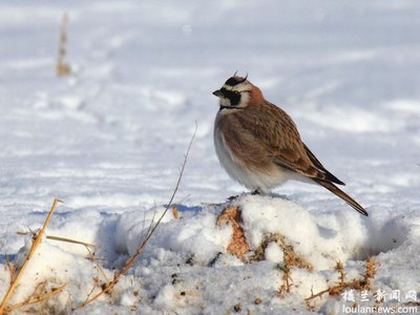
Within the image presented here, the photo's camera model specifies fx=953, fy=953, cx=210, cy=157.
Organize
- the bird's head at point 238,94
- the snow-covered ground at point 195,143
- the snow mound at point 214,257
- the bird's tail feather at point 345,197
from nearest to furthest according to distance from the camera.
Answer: the snow mound at point 214,257, the snow-covered ground at point 195,143, the bird's tail feather at point 345,197, the bird's head at point 238,94

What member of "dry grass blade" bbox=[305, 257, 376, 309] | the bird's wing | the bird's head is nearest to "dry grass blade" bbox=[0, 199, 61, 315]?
"dry grass blade" bbox=[305, 257, 376, 309]

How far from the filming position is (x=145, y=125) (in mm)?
10062

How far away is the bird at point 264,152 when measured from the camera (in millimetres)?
5789

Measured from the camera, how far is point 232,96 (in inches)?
245

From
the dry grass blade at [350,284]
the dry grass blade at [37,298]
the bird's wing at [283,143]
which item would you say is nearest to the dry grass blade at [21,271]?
the dry grass blade at [37,298]

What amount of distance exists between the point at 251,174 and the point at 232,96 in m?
0.65

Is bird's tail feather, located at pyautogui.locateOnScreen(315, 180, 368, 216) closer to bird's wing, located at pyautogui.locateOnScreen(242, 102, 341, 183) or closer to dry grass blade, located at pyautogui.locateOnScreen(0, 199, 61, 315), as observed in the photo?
bird's wing, located at pyautogui.locateOnScreen(242, 102, 341, 183)

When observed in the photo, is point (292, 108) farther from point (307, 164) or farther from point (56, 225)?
point (56, 225)

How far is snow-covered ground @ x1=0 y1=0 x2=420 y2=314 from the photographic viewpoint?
4.44m

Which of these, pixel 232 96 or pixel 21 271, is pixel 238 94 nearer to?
pixel 232 96

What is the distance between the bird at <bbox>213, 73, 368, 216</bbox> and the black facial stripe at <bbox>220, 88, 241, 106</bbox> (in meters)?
0.16

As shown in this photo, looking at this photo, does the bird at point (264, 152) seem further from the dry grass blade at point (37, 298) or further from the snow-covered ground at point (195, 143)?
the dry grass blade at point (37, 298)

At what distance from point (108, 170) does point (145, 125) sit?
2.12 meters

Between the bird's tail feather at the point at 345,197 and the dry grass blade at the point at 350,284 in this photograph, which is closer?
the dry grass blade at the point at 350,284
